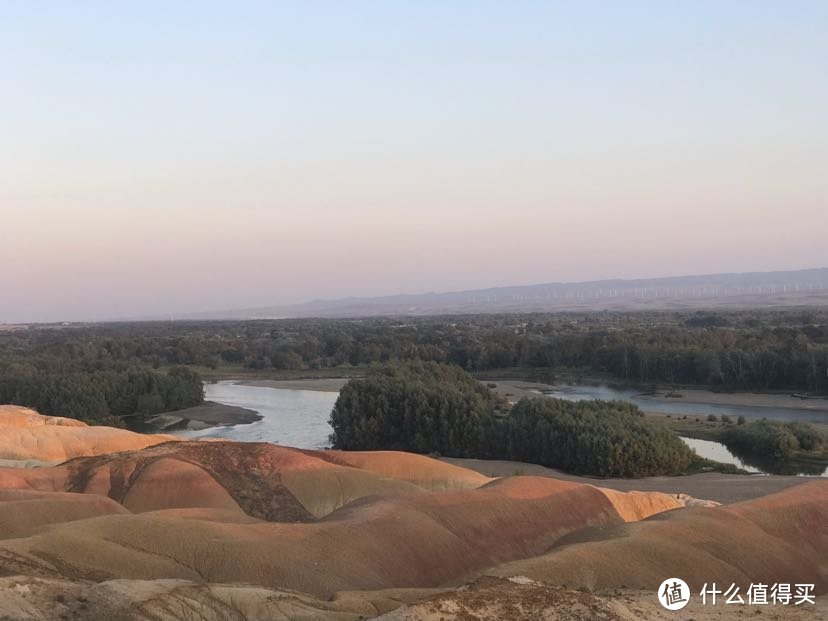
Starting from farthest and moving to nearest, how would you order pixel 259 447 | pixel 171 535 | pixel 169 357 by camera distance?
pixel 169 357
pixel 259 447
pixel 171 535

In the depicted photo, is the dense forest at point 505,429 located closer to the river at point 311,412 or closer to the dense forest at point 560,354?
the river at point 311,412

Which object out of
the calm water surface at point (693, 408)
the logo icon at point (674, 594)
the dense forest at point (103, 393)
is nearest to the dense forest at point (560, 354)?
the calm water surface at point (693, 408)

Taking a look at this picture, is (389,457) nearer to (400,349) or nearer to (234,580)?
(234,580)

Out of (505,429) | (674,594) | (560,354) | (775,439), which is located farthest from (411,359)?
(674,594)

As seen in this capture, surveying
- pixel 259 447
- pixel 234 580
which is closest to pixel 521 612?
pixel 234 580

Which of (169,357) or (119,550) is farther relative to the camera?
(169,357)
